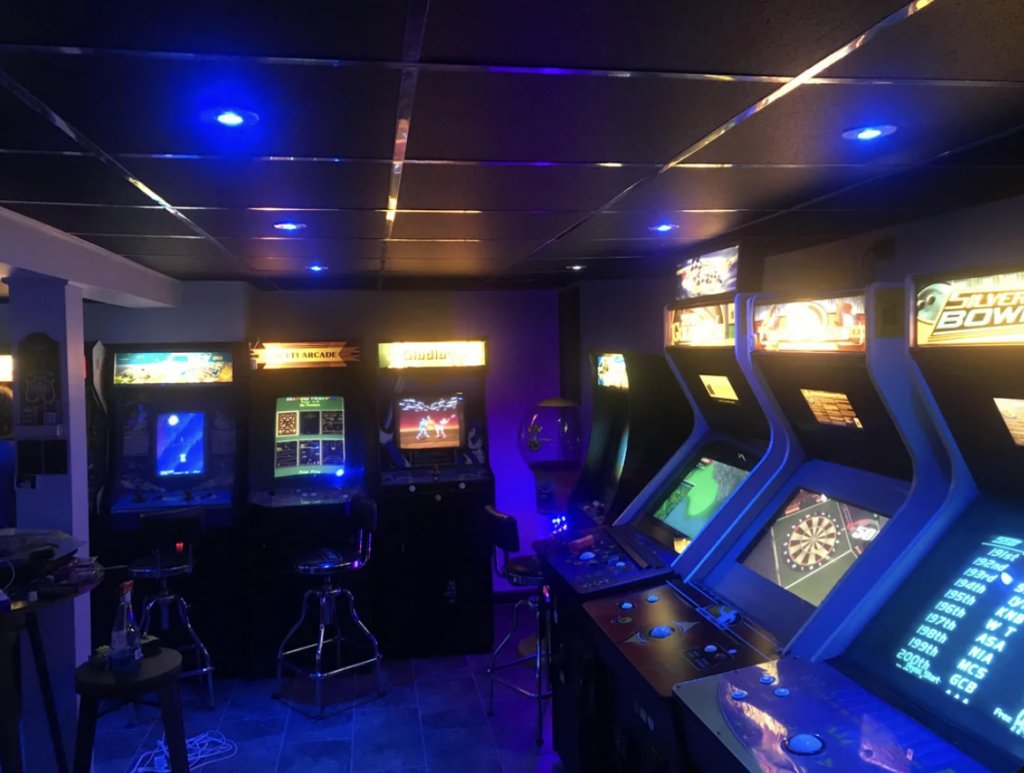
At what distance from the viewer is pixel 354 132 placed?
1680 mm

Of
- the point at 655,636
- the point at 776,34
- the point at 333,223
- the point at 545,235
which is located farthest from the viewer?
the point at 545,235

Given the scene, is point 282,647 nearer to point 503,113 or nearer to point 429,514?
point 429,514

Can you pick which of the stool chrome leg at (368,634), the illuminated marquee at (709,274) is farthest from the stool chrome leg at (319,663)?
the illuminated marquee at (709,274)

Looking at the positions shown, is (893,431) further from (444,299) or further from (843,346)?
(444,299)

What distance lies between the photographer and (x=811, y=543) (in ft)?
7.55

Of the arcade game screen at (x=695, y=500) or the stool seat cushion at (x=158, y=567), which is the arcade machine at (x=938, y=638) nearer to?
the arcade game screen at (x=695, y=500)

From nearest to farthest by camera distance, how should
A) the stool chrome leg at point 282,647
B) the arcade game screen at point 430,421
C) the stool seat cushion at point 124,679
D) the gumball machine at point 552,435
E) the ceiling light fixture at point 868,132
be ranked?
the ceiling light fixture at point 868,132 → the stool seat cushion at point 124,679 → the stool chrome leg at point 282,647 → the arcade game screen at point 430,421 → the gumball machine at point 552,435

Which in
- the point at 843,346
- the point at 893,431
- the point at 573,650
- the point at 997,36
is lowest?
the point at 573,650

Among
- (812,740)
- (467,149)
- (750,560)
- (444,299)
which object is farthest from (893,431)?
(444,299)

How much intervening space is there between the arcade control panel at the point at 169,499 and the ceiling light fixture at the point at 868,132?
3827 mm

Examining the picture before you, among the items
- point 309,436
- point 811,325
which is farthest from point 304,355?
point 811,325

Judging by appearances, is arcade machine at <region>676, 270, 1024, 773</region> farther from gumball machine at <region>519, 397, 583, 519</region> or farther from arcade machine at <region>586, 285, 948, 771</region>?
gumball machine at <region>519, 397, 583, 519</region>

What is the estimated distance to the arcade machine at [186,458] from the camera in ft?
14.1

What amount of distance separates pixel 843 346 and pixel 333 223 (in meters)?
1.87
